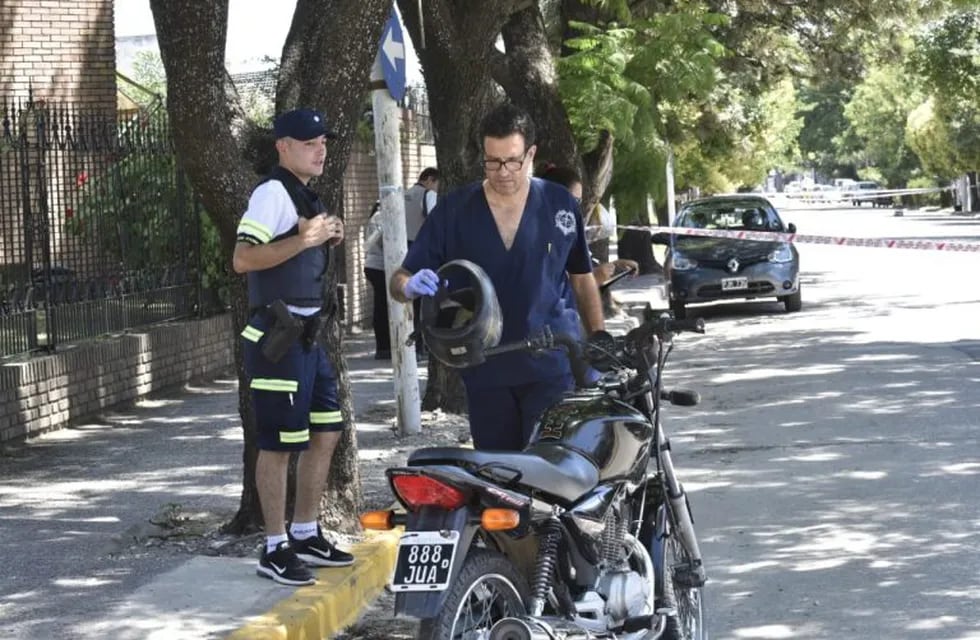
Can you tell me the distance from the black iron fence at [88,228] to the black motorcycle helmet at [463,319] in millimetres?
7499

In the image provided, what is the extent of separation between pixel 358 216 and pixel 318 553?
631 inches

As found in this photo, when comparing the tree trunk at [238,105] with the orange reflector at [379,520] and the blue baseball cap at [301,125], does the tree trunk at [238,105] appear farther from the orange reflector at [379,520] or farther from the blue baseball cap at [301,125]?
the orange reflector at [379,520]

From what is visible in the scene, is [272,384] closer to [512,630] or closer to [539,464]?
[539,464]

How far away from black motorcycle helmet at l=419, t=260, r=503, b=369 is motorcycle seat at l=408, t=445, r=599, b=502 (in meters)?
0.39

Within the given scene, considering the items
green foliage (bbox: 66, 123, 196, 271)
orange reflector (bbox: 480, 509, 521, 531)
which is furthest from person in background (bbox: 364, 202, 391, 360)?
orange reflector (bbox: 480, 509, 521, 531)

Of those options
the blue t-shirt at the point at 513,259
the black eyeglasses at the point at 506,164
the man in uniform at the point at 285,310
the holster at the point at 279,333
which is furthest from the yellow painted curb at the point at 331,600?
the black eyeglasses at the point at 506,164

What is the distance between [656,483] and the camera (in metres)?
6.28

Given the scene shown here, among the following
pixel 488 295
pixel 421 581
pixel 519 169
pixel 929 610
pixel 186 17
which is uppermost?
pixel 186 17

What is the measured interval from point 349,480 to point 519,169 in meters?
2.90

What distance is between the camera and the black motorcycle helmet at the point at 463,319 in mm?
5754

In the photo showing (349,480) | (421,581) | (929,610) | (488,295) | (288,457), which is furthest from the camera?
(349,480)

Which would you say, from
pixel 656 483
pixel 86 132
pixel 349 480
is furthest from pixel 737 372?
pixel 656 483

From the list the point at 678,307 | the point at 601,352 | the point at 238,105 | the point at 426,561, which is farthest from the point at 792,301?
the point at 426,561

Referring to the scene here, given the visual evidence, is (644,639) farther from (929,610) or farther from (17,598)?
(17,598)
